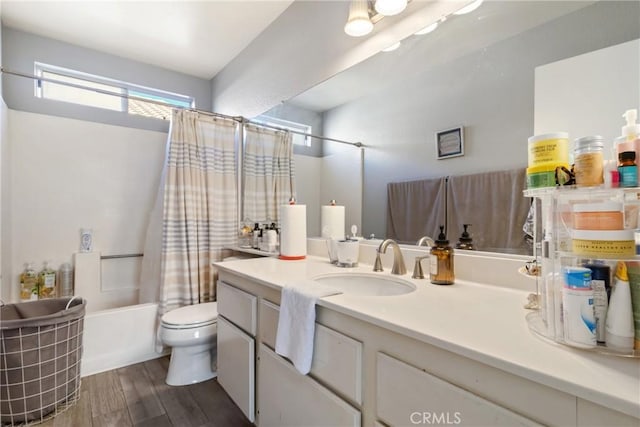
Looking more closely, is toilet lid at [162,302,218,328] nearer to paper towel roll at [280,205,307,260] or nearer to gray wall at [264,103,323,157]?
paper towel roll at [280,205,307,260]

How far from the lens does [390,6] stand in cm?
137

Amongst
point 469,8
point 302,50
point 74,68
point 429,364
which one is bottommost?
point 429,364

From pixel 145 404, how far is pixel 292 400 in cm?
111

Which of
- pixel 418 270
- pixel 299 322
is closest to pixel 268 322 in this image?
pixel 299 322

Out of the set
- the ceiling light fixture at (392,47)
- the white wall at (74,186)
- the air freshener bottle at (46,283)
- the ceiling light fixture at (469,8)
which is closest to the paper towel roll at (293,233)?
the ceiling light fixture at (392,47)

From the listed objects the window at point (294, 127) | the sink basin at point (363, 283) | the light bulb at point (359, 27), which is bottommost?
the sink basin at point (363, 283)

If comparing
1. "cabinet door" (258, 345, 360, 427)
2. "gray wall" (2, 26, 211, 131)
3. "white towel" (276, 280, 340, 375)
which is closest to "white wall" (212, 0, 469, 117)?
"gray wall" (2, 26, 211, 131)

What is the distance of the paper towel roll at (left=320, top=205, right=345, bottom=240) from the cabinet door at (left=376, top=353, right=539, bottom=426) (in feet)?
3.49

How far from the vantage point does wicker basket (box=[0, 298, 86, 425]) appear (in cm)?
147

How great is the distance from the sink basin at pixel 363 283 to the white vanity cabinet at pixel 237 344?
34 centimetres

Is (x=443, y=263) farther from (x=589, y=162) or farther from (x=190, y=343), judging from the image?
(x=190, y=343)

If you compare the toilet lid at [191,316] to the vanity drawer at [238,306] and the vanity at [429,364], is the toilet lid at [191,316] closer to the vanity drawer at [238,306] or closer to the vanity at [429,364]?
the vanity drawer at [238,306]

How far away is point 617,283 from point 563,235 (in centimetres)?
13

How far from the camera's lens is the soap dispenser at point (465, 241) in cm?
120
